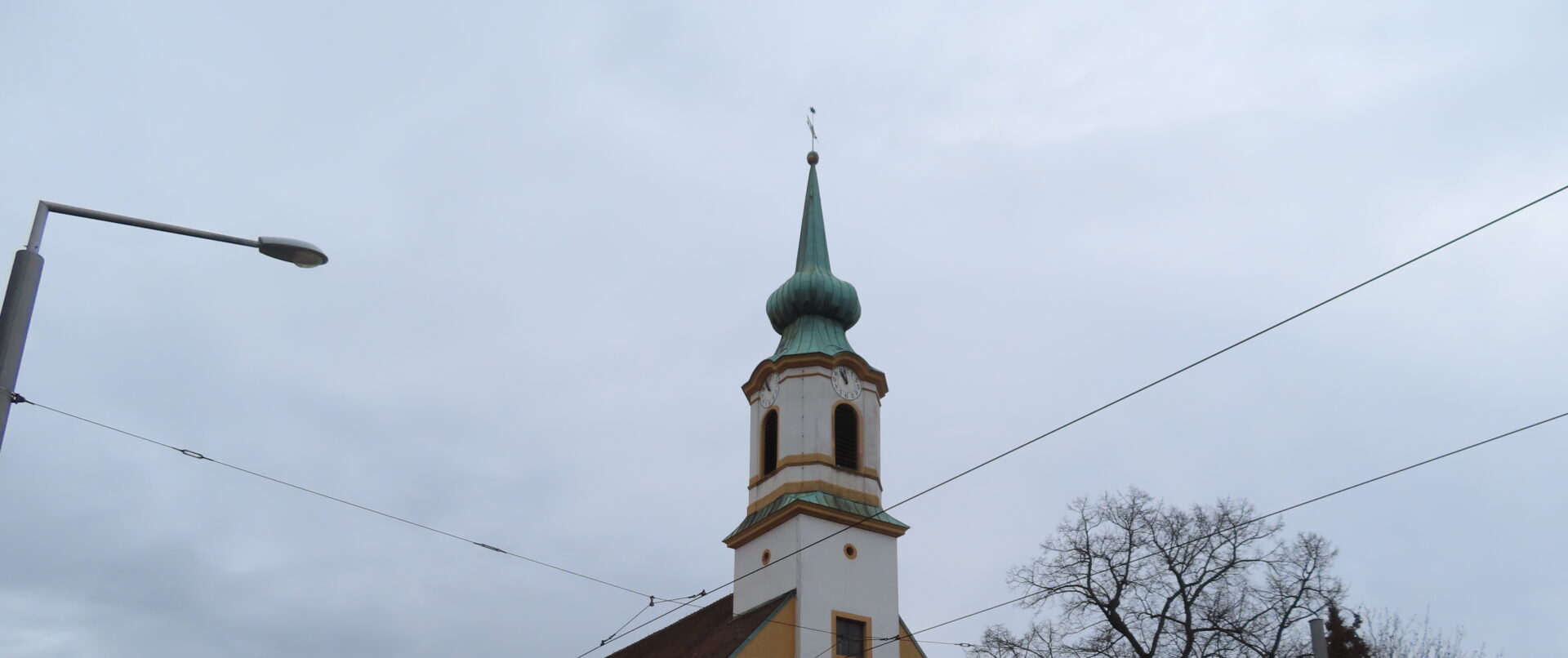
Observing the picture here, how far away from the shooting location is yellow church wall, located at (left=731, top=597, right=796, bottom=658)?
28359 mm

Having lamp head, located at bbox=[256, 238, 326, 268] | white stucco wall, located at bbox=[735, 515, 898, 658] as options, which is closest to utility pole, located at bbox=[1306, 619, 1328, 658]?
lamp head, located at bbox=[256, 238, 326, 268]

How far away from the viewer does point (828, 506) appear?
3031 centimetres

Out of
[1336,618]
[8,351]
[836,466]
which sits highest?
[836,466]

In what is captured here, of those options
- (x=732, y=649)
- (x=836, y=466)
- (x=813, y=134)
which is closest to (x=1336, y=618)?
(x=836, y=466)

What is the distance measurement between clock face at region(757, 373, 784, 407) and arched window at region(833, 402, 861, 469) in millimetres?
1715

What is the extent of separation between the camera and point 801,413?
32.3 meters

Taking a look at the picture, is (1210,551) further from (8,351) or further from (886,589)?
(8,351)

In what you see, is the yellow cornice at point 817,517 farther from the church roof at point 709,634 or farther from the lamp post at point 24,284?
the lamp post at point 24,284

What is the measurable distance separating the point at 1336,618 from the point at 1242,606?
1200 centimetres

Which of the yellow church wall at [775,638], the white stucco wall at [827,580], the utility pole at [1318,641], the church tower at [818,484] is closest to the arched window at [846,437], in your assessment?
the church tower at [818,484]

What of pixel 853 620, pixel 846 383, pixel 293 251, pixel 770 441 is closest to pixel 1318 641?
pixel 293 251

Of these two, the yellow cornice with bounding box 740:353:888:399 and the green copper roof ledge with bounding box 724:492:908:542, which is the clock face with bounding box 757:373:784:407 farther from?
the green copper roof ledge with bounding box 724:492:908:542

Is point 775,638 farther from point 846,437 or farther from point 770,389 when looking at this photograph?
point 770,389

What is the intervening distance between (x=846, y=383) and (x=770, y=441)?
240cm
